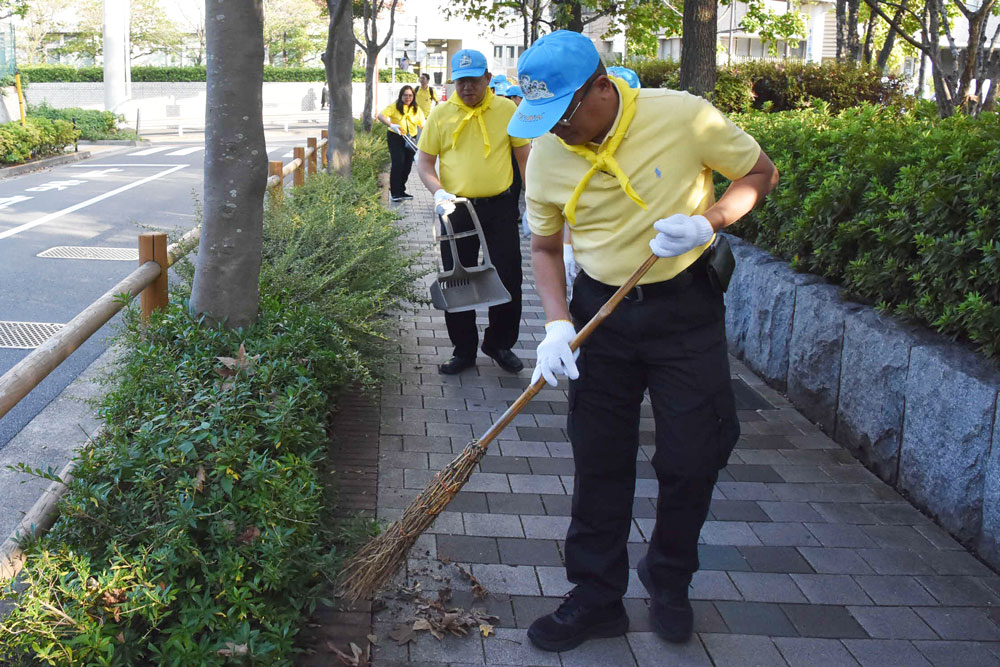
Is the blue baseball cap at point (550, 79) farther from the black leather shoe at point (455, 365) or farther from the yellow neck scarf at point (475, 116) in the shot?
the black leather shoe at point (455, 365)

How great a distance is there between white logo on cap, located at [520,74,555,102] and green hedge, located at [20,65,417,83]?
4145cm

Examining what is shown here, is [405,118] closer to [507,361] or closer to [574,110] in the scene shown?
[507,361]

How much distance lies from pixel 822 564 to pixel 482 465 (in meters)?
1.62

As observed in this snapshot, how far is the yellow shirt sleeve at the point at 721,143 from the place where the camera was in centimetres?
288

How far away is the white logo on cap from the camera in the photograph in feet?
9.14

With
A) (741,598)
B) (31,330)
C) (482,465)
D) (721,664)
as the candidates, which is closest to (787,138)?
(482,465)

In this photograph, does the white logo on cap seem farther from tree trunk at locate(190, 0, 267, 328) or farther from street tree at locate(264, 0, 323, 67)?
street tree at locate(264, 0, 323, 67)

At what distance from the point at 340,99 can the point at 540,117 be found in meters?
10.5

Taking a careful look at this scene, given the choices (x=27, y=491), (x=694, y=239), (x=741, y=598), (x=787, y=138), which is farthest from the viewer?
(x=787, y=138)

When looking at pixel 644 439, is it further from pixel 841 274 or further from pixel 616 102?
pixel 616 102

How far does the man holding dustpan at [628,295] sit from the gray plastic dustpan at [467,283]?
2.44 meters

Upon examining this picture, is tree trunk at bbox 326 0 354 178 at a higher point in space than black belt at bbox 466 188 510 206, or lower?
higher

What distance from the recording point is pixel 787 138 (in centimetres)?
645

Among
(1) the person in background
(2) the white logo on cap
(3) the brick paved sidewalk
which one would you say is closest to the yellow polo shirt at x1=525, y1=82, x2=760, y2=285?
(2) the white logo on cap
